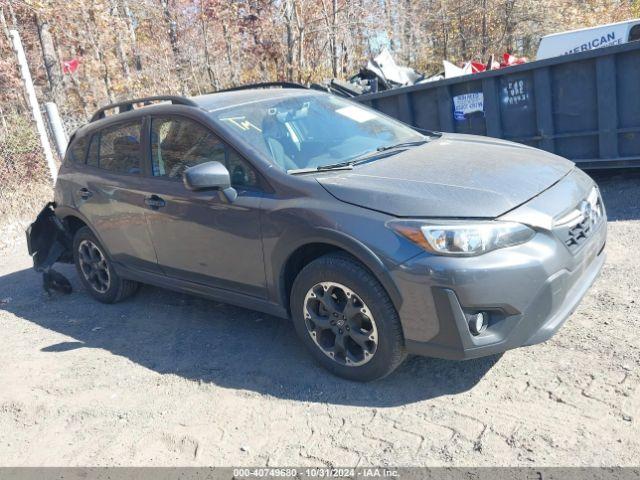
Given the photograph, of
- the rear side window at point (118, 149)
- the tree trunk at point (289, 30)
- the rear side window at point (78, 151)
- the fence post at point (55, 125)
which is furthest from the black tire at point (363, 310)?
the tree trunk at point (289, 30)

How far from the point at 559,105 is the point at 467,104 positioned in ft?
3.61

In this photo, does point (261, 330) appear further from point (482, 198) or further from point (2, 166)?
point (2, 166)

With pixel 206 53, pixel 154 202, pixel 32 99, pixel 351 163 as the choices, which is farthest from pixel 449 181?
pixel 206 53

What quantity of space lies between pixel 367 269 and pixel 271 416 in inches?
40.0

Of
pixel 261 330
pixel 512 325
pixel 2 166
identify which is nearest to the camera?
Result: pixel 512 325

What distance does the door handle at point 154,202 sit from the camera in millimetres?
4402

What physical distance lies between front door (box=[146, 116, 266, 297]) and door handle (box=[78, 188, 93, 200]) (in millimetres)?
1016

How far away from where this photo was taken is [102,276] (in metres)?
5.52

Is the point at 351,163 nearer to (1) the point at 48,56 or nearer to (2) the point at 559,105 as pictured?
(2) the point at 559,105

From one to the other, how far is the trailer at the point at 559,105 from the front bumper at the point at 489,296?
371 centimetres

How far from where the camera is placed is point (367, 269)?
10.8ft

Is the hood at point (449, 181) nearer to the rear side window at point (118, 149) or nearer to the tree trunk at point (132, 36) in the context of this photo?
the rear side window at point (118, 149)

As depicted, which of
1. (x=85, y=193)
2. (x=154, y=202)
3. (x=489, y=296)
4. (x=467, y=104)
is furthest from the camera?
(x=467, y=104)

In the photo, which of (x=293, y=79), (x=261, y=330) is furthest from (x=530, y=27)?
(x=261, y=330)
